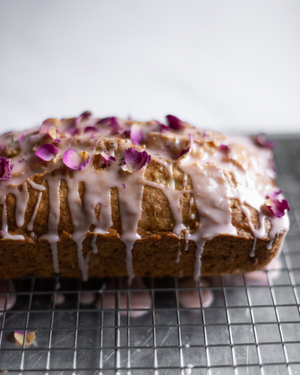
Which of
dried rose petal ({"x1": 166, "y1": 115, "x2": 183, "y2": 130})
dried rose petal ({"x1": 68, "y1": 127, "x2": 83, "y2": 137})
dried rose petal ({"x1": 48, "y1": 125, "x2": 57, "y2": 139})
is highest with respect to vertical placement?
dried rose petal ({"x1": 166, "y1": 115, "x2": 183, "y2": 130})

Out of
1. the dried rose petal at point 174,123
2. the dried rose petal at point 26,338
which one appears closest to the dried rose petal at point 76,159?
the dried rose petal at point 174,123

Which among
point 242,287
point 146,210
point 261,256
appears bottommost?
point 242,287

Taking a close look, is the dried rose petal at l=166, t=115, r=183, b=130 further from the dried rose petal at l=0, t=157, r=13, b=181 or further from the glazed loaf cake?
the dried rose petal at l=0, t=157, r=13, b=181

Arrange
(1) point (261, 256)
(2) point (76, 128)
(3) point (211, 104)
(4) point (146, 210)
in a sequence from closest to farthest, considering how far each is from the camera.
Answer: (4) point (146, 210) < (1) point (261, 256) < (2) point (76, 128) < (3) point (211, 104)

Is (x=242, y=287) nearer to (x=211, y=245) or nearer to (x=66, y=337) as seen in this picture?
(x=211, y=245)

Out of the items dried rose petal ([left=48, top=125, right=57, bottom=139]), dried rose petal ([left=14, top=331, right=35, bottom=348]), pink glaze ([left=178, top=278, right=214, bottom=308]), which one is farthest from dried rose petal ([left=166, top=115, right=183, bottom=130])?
dried rose petal ([left=14, top=331, right=35, bottom=348])

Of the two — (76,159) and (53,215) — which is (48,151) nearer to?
(76,159)

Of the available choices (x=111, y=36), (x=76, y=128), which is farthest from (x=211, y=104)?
(x=76, y=128)
